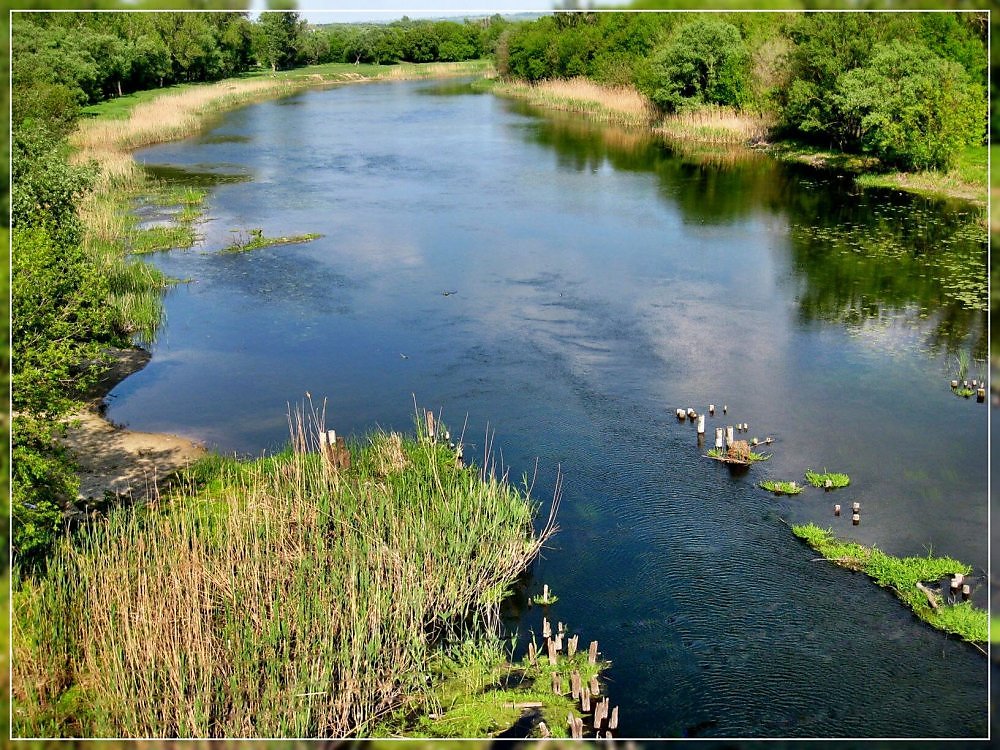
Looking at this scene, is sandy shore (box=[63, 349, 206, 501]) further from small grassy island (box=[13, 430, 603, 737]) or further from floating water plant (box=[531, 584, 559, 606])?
floating water plant (box=[531, 584, 559, 606])

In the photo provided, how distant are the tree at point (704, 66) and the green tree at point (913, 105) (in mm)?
6345

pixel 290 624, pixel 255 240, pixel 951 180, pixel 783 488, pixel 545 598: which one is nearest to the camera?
pixel 290 624

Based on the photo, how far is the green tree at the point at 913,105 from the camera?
89.1 feet

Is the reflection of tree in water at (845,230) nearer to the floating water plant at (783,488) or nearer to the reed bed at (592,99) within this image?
the reed bed at (592,99)

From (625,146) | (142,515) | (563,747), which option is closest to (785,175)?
(625,146)

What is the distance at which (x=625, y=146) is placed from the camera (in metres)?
37.6

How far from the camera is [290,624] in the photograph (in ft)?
29.2

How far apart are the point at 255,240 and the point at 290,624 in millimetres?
17261

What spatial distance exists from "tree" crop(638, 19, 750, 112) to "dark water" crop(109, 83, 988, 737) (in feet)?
15.3

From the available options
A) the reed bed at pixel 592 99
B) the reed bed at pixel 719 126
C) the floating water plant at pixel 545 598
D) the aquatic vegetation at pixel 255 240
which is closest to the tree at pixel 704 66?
the reed bed at pixel 719 126

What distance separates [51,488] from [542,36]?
48.7m

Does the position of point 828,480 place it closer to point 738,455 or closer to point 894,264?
point 738,455

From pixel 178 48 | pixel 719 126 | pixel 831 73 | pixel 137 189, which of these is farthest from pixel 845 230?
pixel 178 48

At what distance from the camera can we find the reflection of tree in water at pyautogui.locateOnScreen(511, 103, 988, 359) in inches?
775
